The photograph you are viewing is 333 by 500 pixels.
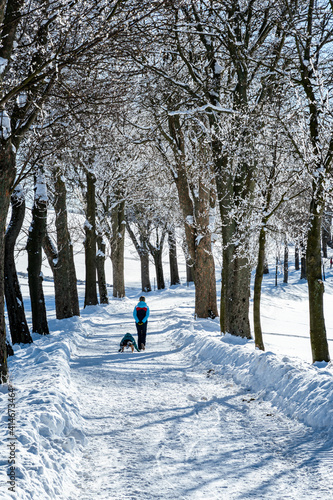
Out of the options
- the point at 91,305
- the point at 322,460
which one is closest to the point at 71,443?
the point at 322,460

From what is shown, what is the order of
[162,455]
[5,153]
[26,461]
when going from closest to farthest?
Result: [26,461] < [162,455] < [5,153]

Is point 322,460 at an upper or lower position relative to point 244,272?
lower

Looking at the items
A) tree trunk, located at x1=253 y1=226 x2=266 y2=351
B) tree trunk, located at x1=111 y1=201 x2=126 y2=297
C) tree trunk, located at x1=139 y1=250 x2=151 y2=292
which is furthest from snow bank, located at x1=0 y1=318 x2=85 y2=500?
tree trunk, located at x1=139 y1=250 x2=151 y2=292

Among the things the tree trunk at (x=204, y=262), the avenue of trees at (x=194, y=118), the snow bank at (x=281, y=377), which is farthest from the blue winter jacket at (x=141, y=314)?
the tree trunk at (x=204, y=262)

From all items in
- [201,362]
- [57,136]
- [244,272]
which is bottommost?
[201,362]

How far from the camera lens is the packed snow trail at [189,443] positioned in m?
3.87

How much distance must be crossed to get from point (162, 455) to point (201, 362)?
16.1ft

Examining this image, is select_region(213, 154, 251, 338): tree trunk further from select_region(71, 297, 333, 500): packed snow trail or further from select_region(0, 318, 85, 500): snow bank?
select_region(0, 318, 85, 500): snow bank

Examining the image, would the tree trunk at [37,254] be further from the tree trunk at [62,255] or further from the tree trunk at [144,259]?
the tree trunk at [144,259]

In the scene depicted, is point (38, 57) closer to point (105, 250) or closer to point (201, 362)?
point (201, 362)

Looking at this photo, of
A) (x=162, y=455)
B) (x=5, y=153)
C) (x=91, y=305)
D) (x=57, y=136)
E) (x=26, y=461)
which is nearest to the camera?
(x=26, y=461)

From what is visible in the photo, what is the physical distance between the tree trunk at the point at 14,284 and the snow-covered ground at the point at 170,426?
63.5 inches

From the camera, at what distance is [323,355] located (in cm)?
864

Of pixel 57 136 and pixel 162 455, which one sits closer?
pixel 162 455
